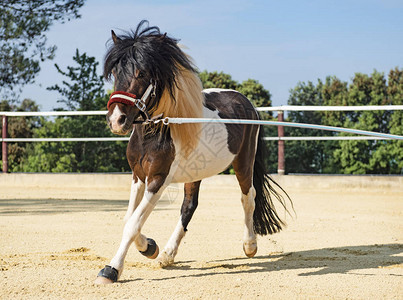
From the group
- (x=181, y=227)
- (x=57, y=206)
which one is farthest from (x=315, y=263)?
(x=57, y=206)

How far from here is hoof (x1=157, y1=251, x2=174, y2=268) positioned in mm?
3779

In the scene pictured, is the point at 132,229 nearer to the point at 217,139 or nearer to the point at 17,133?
the point at 217,139

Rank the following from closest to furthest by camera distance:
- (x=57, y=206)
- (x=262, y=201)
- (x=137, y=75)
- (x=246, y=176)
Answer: (x=137, y=75) < (x=246, y=176) < (x=262, y=201) < (x=57, y=206)

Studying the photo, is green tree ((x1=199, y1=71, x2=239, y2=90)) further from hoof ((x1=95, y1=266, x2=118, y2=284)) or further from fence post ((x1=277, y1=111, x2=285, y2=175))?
hoof ((x1=95, y1=266, x2=118, y2=284))

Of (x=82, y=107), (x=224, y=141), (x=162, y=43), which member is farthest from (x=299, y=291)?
(x=82, y=107)

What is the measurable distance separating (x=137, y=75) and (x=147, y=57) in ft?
0.45

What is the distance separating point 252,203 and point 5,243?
7.22 feet

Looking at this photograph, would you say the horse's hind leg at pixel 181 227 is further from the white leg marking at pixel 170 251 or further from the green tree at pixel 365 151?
the green tree at pixel 365 151

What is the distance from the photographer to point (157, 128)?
3387mm

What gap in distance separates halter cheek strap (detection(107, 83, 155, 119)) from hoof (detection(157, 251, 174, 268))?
1148 millimetres

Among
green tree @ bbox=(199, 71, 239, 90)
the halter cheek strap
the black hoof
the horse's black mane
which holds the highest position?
green tree @ bbox=(199, 71, 239, 90)

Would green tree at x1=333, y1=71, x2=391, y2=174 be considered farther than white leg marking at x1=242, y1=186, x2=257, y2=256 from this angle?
Yes

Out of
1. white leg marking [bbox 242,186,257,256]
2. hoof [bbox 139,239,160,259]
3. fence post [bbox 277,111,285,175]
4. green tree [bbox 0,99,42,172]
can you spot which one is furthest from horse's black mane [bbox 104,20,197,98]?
green tree [bbox 0,99,42,172]

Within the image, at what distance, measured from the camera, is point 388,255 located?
428cm
